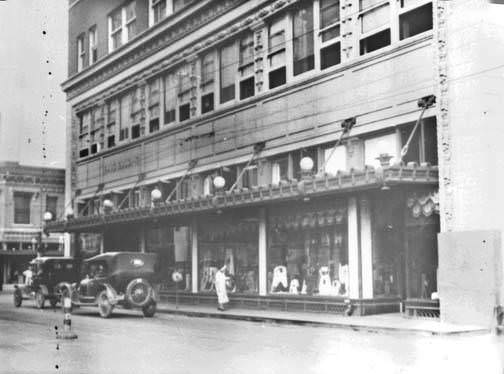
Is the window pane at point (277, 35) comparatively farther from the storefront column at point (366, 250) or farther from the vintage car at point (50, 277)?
the vintage car at point (50, 277)

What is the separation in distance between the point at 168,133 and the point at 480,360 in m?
21.8

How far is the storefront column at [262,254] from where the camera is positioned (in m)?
25.5

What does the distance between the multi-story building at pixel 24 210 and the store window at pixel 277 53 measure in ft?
93.8

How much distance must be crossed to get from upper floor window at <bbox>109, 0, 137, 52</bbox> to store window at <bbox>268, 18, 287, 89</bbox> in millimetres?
11355

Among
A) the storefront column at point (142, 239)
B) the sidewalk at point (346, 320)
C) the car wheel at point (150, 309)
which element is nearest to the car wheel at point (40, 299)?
the sidewalk at point (346, 320)

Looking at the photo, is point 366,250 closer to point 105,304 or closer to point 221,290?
point 221,290

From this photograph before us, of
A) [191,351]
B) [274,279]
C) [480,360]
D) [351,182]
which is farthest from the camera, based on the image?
[274,279]

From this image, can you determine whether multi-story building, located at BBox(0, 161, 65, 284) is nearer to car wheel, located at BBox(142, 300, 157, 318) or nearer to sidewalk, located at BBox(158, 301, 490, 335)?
sidewalk, located at BBox(158, 301, 490, 335)

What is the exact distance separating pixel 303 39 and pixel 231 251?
26.3ft

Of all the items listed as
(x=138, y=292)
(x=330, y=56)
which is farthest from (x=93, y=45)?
(x=138, y=292)

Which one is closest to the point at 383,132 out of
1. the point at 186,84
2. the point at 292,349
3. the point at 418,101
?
the point at 418,101

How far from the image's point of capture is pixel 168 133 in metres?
32.1

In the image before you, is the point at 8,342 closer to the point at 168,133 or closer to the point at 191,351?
the point at 191,351

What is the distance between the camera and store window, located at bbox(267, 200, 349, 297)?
2262 centimetres
